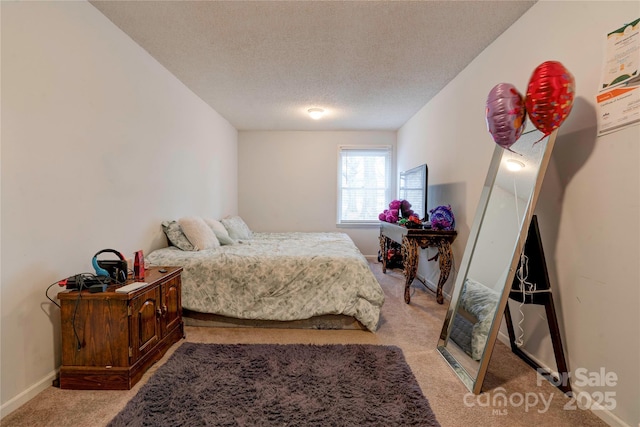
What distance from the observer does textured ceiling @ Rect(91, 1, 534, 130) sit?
1.96 m

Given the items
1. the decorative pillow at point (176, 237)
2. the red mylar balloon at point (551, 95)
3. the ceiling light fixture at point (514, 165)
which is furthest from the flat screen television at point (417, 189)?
the decorative pillow at point (176, 237)

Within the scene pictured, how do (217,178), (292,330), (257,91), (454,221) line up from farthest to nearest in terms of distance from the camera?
1. (217,178)
2. (257,91)
3. (454,221)
4. (292,330)

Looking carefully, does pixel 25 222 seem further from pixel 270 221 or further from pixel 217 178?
pixel 270 221

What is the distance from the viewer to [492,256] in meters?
1.83

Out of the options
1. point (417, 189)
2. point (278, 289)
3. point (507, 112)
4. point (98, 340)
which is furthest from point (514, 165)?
point (98, 340)

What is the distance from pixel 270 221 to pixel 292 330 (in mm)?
3178

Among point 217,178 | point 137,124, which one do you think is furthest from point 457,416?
point 217,178

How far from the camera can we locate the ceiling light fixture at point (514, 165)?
177 cm

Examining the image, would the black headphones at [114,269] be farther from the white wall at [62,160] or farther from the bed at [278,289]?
the bed at [278,289]

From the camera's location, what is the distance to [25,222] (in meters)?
1.52

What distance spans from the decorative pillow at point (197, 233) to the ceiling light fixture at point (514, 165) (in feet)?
8.75

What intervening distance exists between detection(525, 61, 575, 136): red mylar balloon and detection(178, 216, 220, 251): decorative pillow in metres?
2.79

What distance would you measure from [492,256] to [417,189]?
1.88m

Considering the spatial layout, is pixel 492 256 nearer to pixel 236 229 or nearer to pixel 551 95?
pixel 551 95
